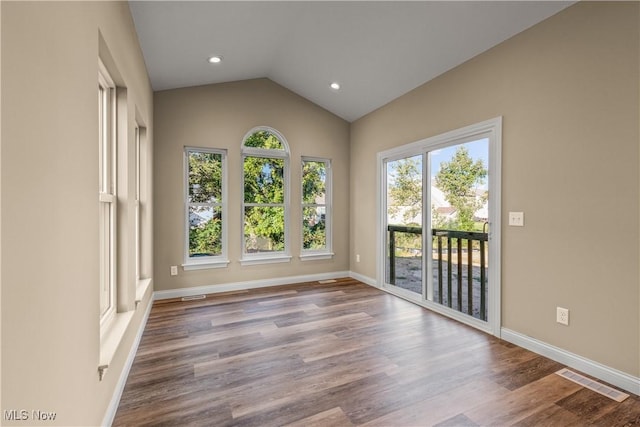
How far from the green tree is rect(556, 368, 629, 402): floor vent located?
146 cm

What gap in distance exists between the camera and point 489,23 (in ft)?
9.12

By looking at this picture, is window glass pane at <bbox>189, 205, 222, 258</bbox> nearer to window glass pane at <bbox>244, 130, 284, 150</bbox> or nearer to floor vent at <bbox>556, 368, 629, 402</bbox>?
window glass pane at <bbox>244, 130, 284, 150</bbox>

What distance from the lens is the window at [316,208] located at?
204 inches

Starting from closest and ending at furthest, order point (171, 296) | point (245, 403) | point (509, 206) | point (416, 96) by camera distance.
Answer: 1. point (245, 403)
2. point (509, 206)
3. point (416, 96)
4. point (171, 296)

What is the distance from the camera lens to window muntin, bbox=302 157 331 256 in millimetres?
5191

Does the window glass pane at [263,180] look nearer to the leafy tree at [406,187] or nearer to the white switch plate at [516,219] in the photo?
the leafy tree at [406,187]

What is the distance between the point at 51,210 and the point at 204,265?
3508 mm

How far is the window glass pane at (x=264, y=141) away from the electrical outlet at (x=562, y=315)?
12.8 ft

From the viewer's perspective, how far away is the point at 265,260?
4.85m

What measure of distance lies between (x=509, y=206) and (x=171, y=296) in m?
4.12

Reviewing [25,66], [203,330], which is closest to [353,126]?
[203,330]

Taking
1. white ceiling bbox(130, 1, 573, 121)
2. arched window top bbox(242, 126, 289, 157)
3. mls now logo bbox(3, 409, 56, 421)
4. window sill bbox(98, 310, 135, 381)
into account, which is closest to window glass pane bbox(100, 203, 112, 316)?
window sill bbox(98, 310, 135, 381)

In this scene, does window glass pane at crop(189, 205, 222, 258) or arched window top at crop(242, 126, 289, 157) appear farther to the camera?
arched window top at crop(242, 126, 289, 157)

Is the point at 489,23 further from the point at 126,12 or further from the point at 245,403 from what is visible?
the point at 245,403
